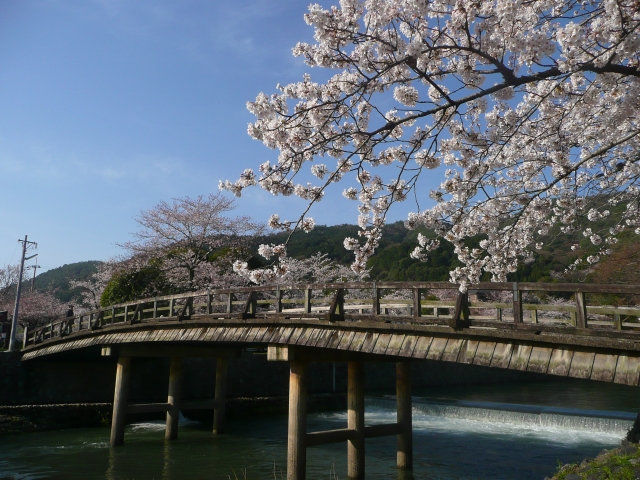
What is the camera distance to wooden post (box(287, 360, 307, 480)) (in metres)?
11.8

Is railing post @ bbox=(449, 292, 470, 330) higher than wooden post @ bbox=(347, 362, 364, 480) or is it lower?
higher

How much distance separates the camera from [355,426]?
12906 millimetres

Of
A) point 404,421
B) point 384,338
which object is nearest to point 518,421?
point 404,421

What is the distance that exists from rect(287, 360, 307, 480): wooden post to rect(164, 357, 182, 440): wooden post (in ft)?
29.2

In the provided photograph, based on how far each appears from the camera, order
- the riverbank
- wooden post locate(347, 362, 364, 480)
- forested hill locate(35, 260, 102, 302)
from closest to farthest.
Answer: the riverbank
wooden post locate(347, 362, 364, 480)
forested hill locate(35, 260, 102, 302)

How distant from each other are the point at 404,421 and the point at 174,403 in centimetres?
970

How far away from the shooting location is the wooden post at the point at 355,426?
42.1 feet

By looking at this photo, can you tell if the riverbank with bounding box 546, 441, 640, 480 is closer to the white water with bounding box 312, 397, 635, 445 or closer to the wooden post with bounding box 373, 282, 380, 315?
the wooden post with bounding box 373, 282, 380, 315

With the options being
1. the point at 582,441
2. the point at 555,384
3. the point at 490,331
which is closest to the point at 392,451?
the point at 582,441

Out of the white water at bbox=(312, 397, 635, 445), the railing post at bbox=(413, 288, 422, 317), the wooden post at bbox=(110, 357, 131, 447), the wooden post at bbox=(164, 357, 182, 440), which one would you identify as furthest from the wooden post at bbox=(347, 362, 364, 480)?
the wooden post at bbox=(110, 357, 131, 447)

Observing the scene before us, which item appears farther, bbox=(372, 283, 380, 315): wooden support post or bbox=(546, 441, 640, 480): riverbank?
bbox=(372, 283, 380, 315): wooden support post

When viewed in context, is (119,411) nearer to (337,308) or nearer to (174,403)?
(174,403)

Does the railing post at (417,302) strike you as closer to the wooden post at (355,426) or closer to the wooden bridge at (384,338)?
the wooden bridge at (384,338)

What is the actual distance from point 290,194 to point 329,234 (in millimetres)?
84611
